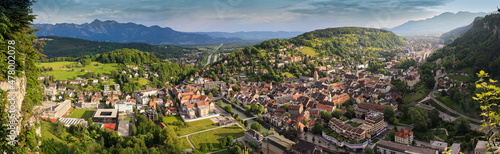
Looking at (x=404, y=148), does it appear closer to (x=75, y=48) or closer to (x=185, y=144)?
(x=185, y=144)

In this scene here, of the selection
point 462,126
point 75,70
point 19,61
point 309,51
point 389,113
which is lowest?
point 389,113

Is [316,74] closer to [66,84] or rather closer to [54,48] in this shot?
[66,84]

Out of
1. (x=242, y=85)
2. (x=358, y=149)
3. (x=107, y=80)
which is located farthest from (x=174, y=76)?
(x=358, y=149)

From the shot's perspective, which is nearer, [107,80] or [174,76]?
[107,80]

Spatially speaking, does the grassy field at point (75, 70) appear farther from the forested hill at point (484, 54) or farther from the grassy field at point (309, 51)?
the forested hill at point (484, 54)

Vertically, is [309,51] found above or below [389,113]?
above

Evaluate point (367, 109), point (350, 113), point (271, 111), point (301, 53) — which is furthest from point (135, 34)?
point (367, 109)

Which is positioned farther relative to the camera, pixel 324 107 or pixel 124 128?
pixel 324 107
